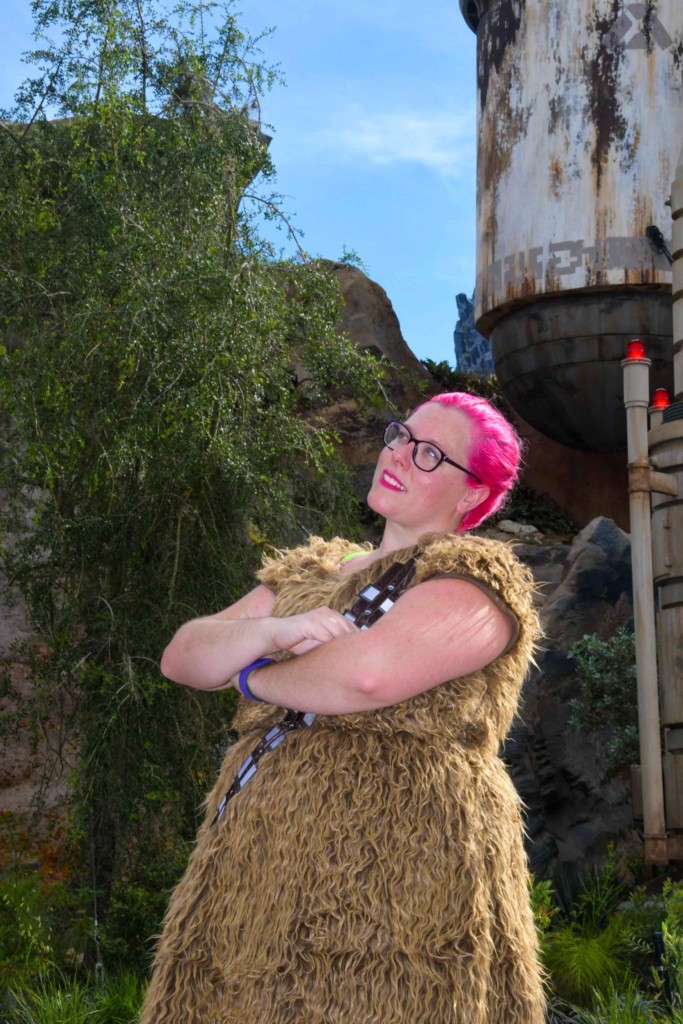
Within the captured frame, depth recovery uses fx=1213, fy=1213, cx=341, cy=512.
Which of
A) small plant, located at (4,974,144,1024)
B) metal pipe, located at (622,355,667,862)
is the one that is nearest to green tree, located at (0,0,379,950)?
small plant, located at (4,974,144,1024)

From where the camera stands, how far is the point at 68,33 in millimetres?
7512

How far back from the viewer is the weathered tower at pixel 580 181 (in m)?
10.3

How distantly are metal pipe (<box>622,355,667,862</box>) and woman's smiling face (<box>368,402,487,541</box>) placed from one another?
4.54m

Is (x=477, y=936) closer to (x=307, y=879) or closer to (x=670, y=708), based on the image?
(x=307, y=879)

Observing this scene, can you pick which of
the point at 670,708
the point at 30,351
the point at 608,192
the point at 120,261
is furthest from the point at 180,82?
the point at 670,708

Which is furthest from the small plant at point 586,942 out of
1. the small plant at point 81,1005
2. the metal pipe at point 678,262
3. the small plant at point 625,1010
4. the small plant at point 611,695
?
the metal pipe at point 678,262

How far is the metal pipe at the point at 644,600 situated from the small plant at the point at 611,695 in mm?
879

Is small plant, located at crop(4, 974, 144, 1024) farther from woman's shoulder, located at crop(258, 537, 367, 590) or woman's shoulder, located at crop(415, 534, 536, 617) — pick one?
woman's shoulder, located at crop(415, 534, 536, 617)

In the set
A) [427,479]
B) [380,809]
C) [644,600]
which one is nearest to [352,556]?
[427,479]

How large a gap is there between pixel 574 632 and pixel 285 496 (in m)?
2.61

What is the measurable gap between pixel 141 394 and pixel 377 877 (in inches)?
181

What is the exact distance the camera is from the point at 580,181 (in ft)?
33.8

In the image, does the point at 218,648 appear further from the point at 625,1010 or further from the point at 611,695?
the point at 611,695

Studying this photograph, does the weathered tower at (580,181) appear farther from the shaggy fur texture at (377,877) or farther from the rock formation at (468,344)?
the shaggy fur texture at (377,877)
